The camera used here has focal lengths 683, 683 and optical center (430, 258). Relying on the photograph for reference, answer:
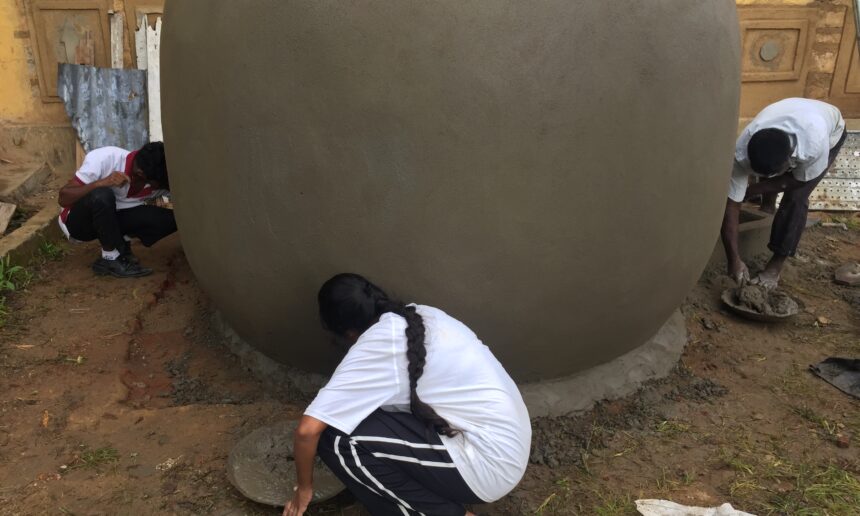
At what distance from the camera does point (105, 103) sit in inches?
222

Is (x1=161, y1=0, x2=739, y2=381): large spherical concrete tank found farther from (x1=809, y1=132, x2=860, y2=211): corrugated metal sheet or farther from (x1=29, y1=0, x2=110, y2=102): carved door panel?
(x1=809, y1=132, x2=860, y2=211): corrugated metal sheet

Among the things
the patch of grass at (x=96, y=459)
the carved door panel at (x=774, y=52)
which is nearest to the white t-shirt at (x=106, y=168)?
the patch of grass at (x=96, y=459)

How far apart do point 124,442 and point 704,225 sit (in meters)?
2.39

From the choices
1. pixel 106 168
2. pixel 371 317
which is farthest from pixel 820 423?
pixel 106 168

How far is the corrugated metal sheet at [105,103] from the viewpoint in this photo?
5.60 metres

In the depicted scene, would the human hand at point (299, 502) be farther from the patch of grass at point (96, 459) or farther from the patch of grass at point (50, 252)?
the patch of grass at point (50, 252)

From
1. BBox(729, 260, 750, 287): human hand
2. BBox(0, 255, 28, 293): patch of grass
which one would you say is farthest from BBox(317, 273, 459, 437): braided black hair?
BBox(729, 260, 750, 287): human hand

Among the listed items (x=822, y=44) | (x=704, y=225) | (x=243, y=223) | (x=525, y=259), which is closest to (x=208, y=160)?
(x=243, y=223)

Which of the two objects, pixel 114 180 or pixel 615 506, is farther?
pixel 114 180

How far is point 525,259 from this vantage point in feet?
7.69

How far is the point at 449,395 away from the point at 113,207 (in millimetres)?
2885

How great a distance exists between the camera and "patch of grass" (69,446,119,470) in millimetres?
2381

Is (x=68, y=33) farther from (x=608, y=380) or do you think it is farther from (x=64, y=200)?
(x=608, y=380)

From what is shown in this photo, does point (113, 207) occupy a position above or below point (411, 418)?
below
